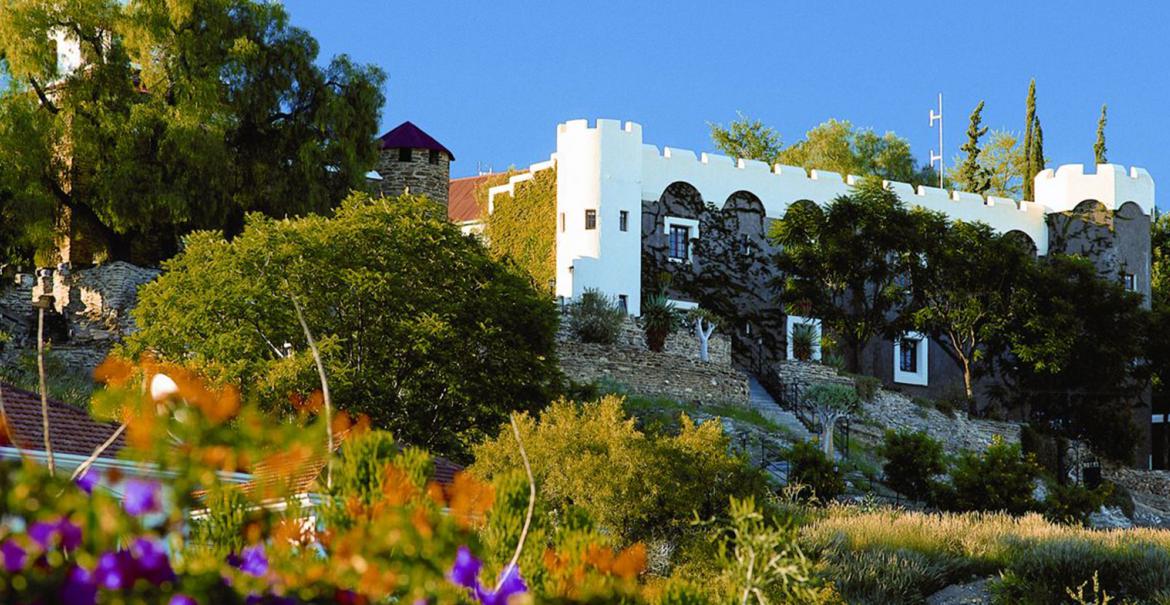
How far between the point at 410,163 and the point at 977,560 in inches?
1153

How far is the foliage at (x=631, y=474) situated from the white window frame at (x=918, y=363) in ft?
89.0

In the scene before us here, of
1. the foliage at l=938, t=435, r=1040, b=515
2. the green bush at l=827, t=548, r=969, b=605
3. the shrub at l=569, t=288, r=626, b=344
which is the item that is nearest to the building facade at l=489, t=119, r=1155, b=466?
the shrub at l=569, t=288, r=626, b=344

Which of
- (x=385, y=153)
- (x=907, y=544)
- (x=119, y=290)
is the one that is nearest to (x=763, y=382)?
(x=385, y=153)

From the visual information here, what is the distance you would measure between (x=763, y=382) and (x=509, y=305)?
15.2m

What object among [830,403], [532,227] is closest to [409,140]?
[532,227]

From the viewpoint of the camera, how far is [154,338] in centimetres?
2633

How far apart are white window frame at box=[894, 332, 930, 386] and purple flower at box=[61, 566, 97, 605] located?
41941 millimetres

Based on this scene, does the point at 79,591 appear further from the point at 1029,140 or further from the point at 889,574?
the point at 1029,140

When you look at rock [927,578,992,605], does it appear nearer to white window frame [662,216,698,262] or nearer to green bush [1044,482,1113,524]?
green bush [1044,482,1113,524]

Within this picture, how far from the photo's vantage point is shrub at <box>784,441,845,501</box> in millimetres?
27380

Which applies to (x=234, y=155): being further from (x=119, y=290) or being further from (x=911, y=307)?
(x=911, y=307)

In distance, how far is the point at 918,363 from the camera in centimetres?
4662

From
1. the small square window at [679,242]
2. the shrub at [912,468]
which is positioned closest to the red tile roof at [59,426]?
the shrub at [912,468]

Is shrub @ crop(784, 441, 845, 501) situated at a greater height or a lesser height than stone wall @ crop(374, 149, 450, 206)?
lesser
